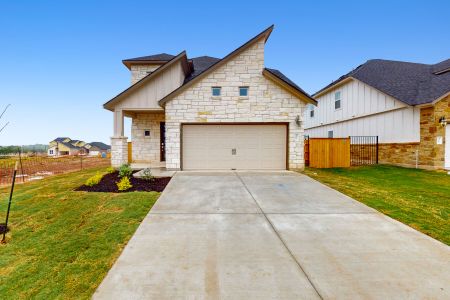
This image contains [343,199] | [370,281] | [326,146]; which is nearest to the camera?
[370,281]

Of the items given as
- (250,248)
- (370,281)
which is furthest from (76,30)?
(370,281)

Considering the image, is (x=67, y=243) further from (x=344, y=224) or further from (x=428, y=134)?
(x=428, y=134)

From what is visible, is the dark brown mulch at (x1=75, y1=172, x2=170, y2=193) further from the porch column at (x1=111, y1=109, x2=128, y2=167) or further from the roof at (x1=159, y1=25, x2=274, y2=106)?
the roof at (x1=159, y1=25, x2=274, y2=106)

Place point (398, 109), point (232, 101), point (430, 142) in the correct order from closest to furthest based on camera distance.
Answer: point (232, 101)
point (430, 142)
point (398, 109)

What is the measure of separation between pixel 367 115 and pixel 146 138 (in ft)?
55.9

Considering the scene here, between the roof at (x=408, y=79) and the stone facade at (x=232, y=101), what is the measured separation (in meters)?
8.39

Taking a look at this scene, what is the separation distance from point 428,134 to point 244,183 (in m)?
12.1

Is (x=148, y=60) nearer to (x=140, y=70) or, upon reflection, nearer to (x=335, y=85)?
(x=140, y=70)

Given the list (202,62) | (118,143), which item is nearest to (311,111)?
(202,62)

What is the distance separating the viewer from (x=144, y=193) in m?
7.02

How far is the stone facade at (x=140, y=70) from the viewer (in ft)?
50.8

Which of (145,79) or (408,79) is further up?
(408,79)

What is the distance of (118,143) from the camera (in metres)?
12.3

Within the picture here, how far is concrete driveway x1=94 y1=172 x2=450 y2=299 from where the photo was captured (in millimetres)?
2650
